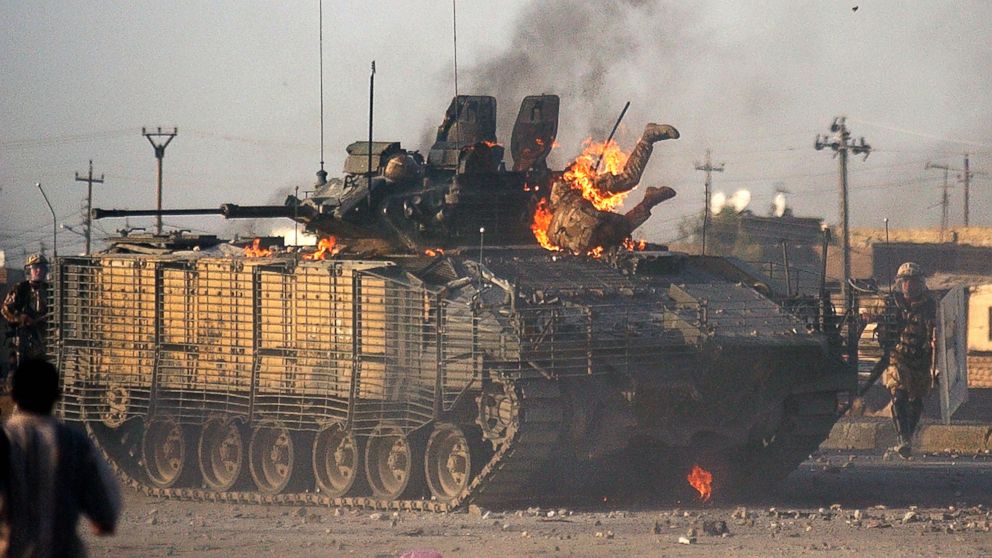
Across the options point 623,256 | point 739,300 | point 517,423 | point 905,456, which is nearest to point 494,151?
point 623,256

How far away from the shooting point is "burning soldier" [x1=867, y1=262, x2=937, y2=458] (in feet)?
77.0

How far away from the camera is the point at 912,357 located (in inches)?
930

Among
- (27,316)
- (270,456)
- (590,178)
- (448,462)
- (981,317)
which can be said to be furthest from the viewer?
(981,317)

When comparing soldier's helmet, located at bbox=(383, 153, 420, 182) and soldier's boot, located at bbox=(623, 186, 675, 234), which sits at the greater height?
soldier's helmet, located at bbox=(383, 153, 420, 182)

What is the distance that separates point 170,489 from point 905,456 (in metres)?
9.59

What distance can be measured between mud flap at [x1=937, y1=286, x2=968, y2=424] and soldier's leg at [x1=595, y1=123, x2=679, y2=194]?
508 cm

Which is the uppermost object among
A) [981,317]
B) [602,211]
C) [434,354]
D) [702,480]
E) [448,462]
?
[602,211]

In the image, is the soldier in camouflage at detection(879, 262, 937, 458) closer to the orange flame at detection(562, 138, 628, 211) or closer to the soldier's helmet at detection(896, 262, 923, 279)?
the soldier's helmet at detection(896, 262, 923, 279)

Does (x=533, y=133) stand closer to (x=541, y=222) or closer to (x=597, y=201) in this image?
(x=597, y=201)

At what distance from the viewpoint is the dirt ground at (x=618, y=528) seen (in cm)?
1453

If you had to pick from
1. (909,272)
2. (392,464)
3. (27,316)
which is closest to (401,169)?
(392,464)

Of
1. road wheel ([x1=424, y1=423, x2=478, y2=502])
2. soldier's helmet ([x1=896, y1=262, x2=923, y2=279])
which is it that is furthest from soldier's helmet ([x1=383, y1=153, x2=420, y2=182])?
soldier's helmet ([x1=896, y1=262, x2=923, y2=279])

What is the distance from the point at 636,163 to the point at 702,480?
400cm

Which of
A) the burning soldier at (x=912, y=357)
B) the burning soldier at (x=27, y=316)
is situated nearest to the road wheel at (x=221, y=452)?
the burning soldier at (x=27, y=316)
